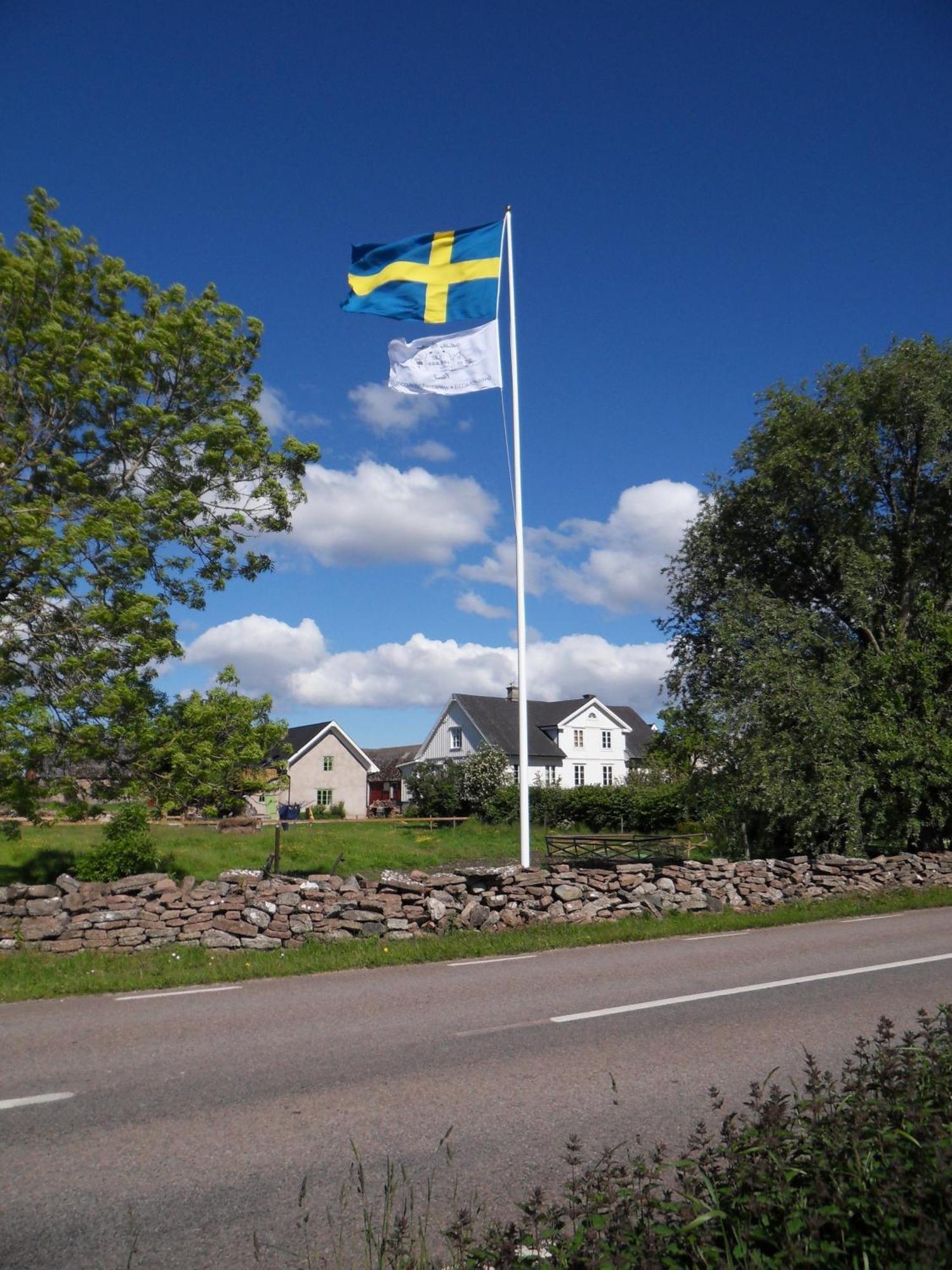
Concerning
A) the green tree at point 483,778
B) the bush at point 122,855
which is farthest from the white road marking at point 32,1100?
the green tree at point 483,778

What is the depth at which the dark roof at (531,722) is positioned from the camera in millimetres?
65375

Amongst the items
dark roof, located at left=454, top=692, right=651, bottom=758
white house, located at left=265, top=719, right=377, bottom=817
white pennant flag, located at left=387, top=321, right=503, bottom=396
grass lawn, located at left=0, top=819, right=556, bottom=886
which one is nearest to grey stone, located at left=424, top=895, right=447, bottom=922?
grass lawn, located at left=0, top=819, right=556, bottom=886

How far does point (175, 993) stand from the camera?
10.2m

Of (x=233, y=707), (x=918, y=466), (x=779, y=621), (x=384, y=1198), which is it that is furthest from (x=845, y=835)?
(x=384, y=1198)

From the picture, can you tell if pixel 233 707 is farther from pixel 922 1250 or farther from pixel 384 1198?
pixel 922 1250

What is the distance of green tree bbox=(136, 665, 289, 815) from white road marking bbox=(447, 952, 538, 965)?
216 inches

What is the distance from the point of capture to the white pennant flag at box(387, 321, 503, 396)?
→ 14867 mm

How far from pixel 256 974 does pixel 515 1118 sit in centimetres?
639

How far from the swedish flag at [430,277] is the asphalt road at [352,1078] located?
10.7 m

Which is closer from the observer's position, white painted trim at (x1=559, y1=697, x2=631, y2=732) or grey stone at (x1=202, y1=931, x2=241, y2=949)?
grey stone at (x1=202, y1=931, x2=241, y2=949)

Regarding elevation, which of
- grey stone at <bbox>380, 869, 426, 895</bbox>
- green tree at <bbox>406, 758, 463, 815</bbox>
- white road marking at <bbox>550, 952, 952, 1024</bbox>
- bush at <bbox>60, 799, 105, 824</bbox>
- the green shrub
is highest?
green tree at <bbox>406, 758, 463, 815</bbox>

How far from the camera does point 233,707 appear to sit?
52.7 feet

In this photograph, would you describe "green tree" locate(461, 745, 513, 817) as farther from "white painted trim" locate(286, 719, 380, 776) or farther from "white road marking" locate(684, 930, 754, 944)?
"white road marking" locate(684, 930, 754, 944)

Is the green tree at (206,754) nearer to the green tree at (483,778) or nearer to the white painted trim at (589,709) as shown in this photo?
the green tree at (483,778)
